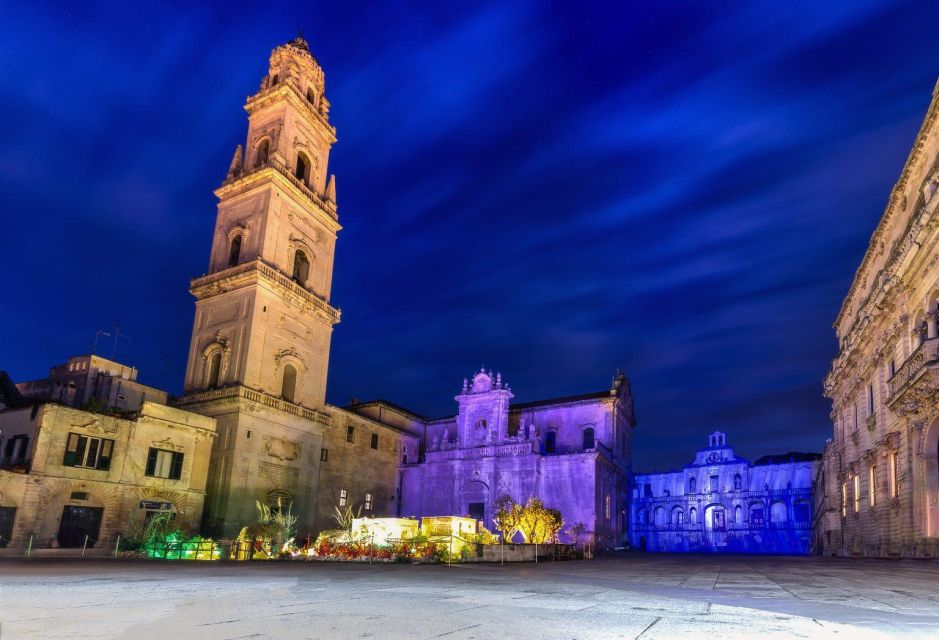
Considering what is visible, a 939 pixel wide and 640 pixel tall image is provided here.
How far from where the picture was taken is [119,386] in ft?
129

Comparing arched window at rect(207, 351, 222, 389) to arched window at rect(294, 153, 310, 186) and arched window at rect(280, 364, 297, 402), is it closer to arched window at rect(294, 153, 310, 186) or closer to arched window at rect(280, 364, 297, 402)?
arched window at rect(280, 364, 297, 402)

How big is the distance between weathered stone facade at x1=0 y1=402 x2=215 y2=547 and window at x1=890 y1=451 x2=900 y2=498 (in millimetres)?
34423

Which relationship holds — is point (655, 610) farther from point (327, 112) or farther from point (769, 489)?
point (769, 489)

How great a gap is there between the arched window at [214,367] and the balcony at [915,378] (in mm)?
35872

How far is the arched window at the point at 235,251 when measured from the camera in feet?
142

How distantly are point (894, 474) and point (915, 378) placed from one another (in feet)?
24.2

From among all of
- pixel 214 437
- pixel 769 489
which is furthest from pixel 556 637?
pixel 769 489

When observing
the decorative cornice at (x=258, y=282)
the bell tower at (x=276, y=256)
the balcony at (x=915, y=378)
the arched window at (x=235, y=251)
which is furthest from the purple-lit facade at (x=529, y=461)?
the balcony at (x=915, y=378)

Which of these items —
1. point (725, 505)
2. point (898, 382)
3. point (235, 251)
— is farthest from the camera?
point (725, 505)

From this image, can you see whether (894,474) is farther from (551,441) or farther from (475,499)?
(475,499)

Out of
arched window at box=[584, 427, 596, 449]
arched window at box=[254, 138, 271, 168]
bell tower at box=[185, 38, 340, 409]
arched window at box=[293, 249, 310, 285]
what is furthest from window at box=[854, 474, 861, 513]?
arched window at box=[254, 138, 271, 168]

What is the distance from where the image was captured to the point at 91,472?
30438mm

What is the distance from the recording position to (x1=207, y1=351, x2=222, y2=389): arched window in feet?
133

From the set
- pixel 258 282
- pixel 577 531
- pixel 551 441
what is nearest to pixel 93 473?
pixel 258 282
